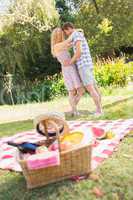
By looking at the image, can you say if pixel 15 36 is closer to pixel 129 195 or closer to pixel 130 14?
pixel 130 14

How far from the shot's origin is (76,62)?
27.6 feet

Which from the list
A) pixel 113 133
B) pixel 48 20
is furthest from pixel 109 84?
pixel 113 133

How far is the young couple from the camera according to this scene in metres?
8.13

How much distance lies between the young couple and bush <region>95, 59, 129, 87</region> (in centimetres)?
626

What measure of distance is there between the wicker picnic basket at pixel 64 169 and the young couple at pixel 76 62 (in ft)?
11.3

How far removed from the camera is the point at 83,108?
968 cm

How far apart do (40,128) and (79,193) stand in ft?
3.79

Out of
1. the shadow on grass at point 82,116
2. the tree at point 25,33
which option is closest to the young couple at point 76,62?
the shadow on grass at point 82,116

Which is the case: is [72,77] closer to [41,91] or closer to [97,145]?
[97,145]

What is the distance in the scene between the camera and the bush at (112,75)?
14.9 m

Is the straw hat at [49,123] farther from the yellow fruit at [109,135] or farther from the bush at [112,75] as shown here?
the bush at [112,75]

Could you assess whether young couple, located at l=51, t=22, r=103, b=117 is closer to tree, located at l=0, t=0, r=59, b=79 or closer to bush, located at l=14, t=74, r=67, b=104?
bush, located at l=14, t=74, r=67, b=104

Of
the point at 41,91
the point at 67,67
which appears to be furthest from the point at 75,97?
the point at 41,91

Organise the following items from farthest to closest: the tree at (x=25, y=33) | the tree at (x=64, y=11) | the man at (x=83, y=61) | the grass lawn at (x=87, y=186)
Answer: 1. the tree at (x=64, y=11)
2. the tree at (x=25, y=33)
3. the man at (x=83, y=61)
4. the grass lawn at (x=87, y=186)
